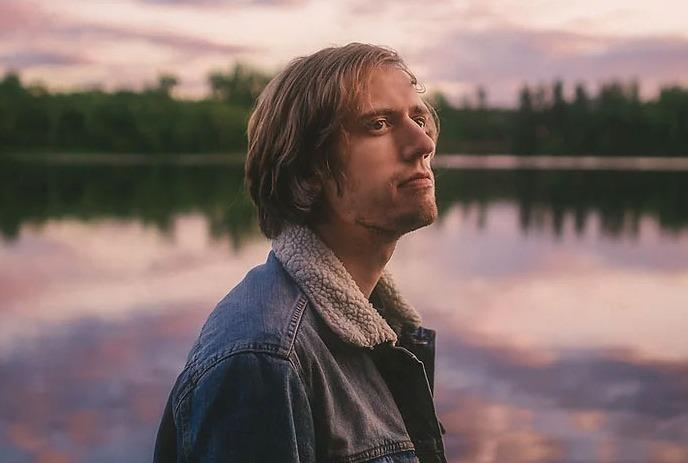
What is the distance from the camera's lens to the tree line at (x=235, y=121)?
13025 cm

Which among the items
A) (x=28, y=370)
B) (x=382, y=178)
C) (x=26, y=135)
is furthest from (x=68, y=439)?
(x=26, y=135)

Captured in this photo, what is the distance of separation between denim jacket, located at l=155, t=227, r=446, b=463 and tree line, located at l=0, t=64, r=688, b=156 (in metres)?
132

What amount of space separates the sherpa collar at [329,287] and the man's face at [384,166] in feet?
0.52

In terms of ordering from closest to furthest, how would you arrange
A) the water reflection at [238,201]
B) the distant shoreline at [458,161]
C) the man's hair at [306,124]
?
the man's hair at [306,124] → the water reflection at [238,201] → the distant shoreline at [458,161]

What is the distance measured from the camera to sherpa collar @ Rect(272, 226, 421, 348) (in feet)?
7.70

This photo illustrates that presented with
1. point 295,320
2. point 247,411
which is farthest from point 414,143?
point 247,411

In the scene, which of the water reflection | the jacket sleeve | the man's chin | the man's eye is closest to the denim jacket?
the jacket sleeve

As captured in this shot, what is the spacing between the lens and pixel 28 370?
14.3 m

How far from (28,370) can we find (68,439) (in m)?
3.59

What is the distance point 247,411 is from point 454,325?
645 inches

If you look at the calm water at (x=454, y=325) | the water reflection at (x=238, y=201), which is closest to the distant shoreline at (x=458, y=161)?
the water reflection at (x=238, y=201)

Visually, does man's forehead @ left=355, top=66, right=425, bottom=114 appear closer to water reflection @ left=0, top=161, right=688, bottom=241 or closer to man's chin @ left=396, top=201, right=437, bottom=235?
man's chin @ left=396, top=201, right=437, bottom=235

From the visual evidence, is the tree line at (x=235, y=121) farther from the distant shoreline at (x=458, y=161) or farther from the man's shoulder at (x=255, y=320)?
the man's shoulder at (x=255, y=320)

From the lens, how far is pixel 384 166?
250cm
